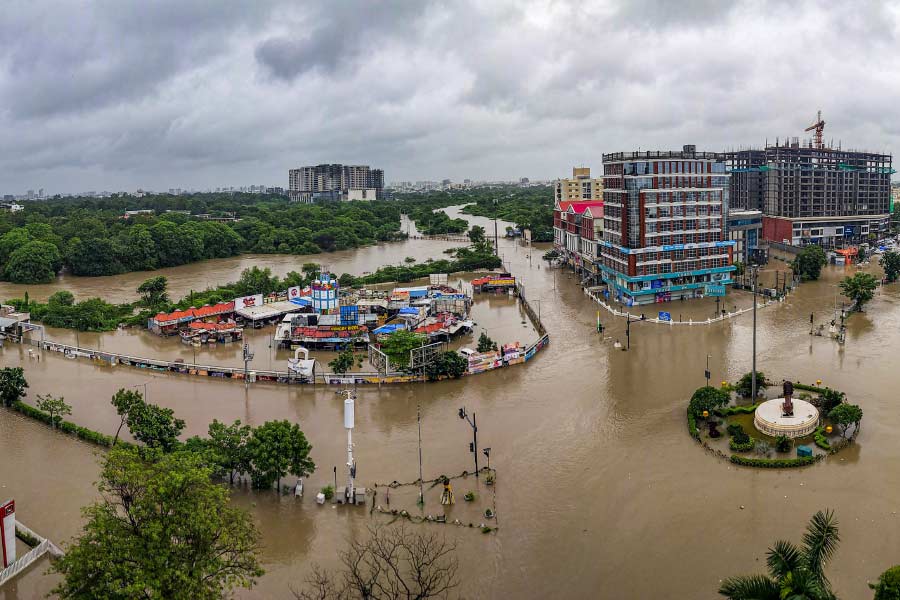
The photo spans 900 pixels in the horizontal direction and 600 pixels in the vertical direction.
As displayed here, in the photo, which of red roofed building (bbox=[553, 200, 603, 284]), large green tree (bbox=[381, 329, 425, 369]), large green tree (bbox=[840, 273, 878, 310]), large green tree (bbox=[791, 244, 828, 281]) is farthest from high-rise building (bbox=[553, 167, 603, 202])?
large green tree (bbox=[381, 329, 425, 369])

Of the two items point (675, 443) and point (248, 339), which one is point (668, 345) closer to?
point (675, 443)

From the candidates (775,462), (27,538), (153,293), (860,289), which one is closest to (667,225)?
(860,289)

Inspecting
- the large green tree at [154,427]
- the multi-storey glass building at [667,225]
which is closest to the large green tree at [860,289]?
the multi-storey glass building at [667,225]

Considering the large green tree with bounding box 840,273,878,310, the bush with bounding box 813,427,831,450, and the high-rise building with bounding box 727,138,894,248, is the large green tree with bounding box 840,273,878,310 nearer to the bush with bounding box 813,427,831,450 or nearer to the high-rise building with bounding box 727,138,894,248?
the bush with bounding box 813,427,831,450

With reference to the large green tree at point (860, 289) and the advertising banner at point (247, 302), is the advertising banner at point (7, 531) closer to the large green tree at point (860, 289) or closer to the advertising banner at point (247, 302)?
the advertising banner at point (247, 302)

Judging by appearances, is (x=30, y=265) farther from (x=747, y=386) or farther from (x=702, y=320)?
(x=747, y=386)

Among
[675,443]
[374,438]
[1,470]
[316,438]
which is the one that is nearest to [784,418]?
[675,443]
